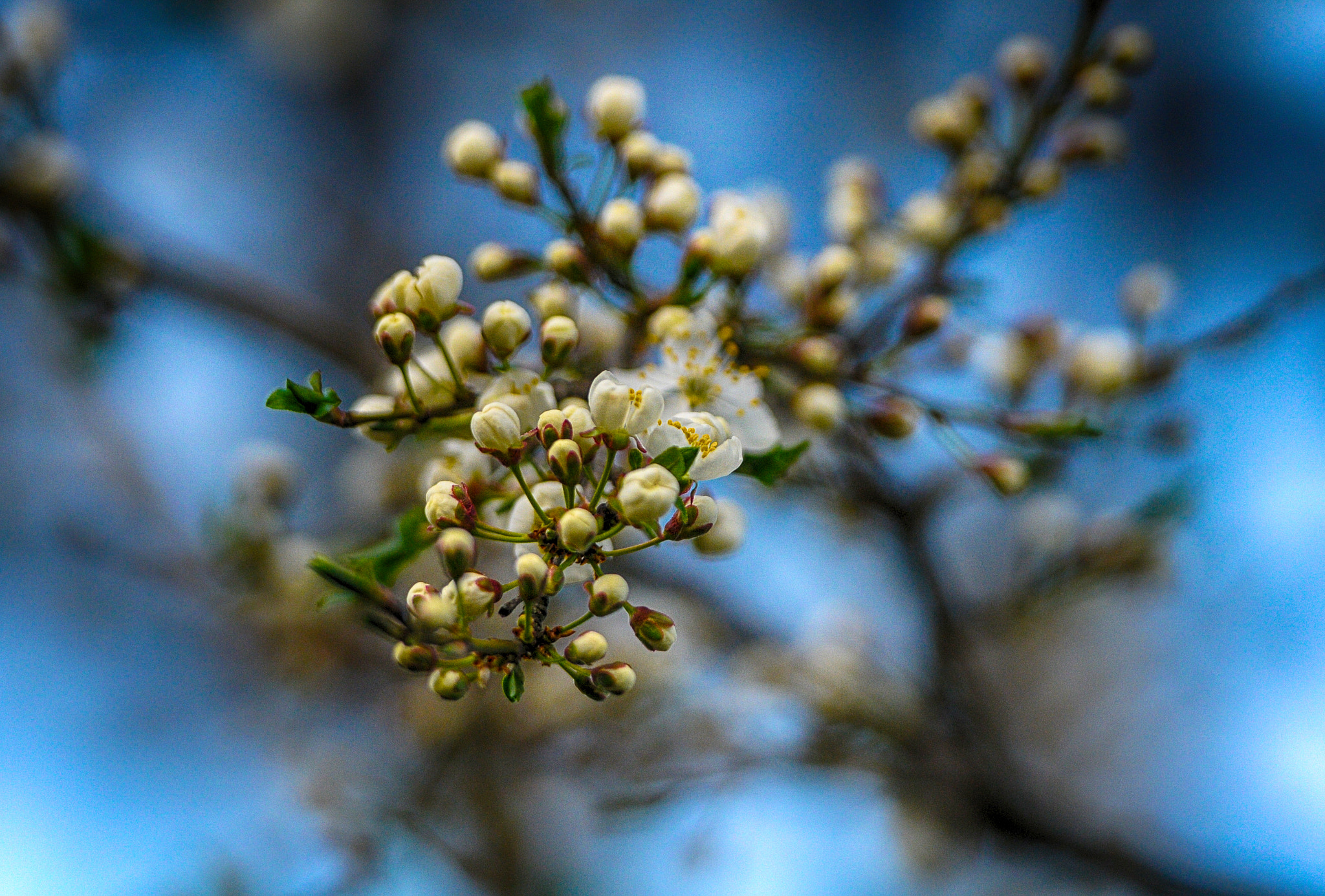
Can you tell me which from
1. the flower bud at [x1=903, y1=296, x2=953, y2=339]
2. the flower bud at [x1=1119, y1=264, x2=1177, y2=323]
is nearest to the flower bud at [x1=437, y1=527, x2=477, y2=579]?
the flower bud at [x1=903, y1=296, x2=953, y2=339]

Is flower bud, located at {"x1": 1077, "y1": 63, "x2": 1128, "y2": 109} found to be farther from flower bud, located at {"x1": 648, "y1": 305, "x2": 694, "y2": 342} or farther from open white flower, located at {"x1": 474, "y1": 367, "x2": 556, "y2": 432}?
open white flower, located at {"x1": 474, "y1": 367, "x2": 556, "y2": 432}

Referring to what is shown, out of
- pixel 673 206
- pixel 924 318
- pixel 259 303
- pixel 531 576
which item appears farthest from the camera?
pixel 259 303

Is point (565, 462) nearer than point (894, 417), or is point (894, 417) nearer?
Result: point (565, 462)

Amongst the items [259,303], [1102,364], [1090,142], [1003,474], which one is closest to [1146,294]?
[1102,364]

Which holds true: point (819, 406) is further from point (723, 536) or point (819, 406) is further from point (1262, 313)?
point (1262, 313)

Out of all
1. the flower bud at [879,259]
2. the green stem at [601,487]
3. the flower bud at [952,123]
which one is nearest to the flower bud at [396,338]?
the green stem at [601,487]

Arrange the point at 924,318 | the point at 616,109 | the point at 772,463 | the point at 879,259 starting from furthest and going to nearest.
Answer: the point at 879,259, the point at 924,318, the point at 616,109, the point at 772,463

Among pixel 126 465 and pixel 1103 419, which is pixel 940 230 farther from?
pixel 126 465
